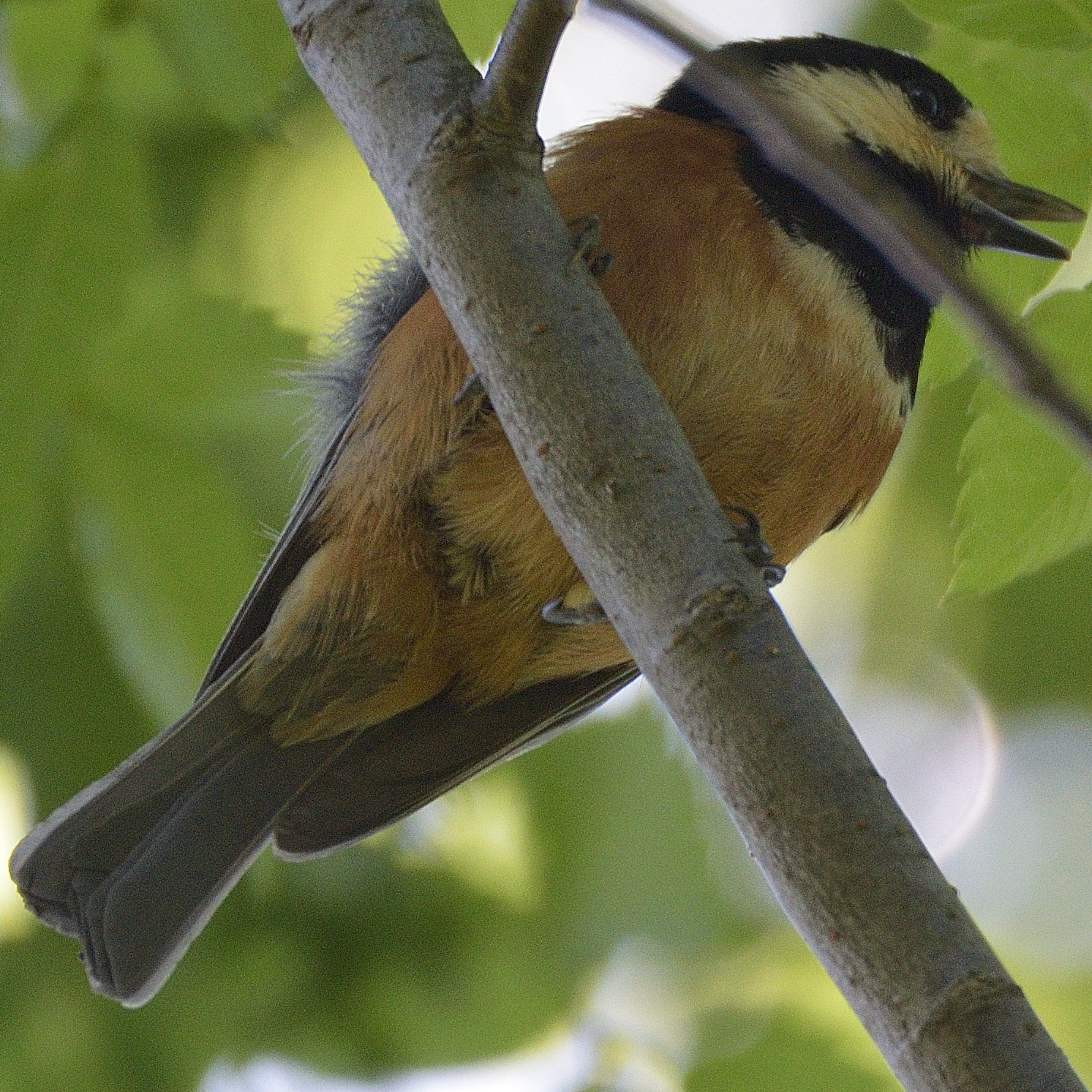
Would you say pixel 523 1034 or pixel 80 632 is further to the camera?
pixel 523 1034

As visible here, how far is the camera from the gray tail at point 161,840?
77.0 inches

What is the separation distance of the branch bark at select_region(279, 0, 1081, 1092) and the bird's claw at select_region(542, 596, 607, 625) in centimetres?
92

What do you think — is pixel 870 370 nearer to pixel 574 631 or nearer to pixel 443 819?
pixel 574 631

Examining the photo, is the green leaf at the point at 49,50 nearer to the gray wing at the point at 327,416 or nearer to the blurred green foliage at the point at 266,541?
the blurred green foliage at the point at 266,541

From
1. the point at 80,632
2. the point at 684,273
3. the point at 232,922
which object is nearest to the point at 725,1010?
the point at 232,922

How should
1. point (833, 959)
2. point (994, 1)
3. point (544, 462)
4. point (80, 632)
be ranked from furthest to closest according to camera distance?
point (80, 632) → point (994, 1) → point (544, 462) → point (833, 959)

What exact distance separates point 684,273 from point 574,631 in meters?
0.57

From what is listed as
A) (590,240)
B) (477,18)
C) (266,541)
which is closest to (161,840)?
(266,541)

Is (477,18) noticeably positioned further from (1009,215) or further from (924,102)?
(924,102)

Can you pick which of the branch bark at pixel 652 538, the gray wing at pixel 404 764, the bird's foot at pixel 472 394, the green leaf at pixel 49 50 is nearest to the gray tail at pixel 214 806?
the gray wing at pixel 404 764

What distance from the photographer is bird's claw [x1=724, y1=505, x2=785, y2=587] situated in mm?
1962

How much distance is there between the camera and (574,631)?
89.4 inches

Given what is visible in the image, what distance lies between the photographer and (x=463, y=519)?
2154 millimetres

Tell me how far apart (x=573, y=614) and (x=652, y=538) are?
3.32ft
